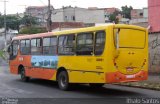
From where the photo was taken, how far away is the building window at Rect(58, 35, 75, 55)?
57.9 feet

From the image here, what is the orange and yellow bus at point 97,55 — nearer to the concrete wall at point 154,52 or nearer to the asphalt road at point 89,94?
the asphalt road at point 89,94

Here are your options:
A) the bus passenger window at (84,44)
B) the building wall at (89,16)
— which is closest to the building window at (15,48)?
the bus passenger window at (84,44)

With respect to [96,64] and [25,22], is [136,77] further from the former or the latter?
[25,22]

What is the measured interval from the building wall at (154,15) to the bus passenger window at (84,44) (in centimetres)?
1774

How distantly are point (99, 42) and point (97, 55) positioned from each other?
0.51 meters

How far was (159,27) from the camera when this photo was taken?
3362 cm

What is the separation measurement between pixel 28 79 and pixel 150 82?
23.0ft

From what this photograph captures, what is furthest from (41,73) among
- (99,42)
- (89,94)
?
(99,42)

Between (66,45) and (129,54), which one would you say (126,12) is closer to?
(66,45)

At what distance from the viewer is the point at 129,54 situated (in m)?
15.9

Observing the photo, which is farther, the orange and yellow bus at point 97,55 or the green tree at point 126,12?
the green tree at point 126,12

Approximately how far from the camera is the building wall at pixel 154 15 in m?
34.1

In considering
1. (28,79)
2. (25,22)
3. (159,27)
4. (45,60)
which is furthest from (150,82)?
(25,22)

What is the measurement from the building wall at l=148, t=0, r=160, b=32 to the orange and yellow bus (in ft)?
53.2
